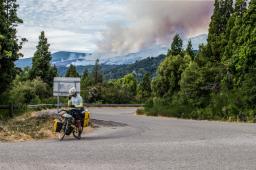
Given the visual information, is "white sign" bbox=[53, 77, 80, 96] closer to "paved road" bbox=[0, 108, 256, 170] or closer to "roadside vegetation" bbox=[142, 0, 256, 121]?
"roadside vegetation" bbox=[142, 0, 256, 121]

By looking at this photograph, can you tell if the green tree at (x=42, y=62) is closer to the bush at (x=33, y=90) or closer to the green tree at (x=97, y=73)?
the bush at (x=33, y=90)

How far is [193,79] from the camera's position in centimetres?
4594

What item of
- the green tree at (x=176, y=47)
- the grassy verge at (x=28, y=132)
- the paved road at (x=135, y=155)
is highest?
the green tree at (x=176, y=47)

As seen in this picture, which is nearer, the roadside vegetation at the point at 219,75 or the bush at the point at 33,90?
the roadside vegetation at the point at 219,75

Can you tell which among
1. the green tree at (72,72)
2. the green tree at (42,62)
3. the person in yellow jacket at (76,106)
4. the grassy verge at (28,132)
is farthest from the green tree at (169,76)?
the green tree at (72,72)

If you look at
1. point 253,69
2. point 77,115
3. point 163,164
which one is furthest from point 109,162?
point 253,69

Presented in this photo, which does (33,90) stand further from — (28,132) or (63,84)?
(28,132)

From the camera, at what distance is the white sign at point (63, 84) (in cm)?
3177

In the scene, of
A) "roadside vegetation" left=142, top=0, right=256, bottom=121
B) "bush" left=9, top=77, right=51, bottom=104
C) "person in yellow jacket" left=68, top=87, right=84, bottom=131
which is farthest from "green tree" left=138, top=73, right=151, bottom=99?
"person in yellow jacket" left=68, top=87, right=84, bottom=131

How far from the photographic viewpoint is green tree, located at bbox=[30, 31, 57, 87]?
7706 cm

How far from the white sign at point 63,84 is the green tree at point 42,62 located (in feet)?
147

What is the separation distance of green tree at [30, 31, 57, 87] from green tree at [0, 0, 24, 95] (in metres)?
45.5

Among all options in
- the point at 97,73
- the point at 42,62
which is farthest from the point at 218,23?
the point at 97,73

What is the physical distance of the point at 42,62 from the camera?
255ft
